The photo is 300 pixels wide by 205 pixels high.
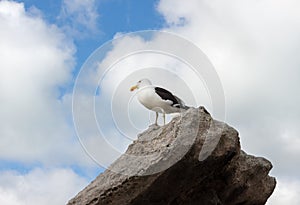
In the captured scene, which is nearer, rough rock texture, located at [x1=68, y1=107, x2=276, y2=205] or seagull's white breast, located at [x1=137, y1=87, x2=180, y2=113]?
rough rock texture, located at [x1=68, y1=107, x2=276, y2=205]

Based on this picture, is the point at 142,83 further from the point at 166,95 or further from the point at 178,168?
the point at 178,168

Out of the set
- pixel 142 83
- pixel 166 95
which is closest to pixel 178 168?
pixel 166 95

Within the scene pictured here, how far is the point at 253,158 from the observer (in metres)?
9.27

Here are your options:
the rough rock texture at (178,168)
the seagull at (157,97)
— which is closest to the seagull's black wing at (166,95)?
the seagull at (157,97)

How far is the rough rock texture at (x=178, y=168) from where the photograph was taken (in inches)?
306

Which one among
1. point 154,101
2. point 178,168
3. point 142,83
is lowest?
point 178,168

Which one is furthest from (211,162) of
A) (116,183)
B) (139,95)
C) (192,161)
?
(139,95)

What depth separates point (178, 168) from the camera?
7.79 metres

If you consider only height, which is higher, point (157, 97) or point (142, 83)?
point (142, 83)

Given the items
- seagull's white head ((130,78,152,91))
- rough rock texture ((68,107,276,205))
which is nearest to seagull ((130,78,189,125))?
seagull's white head ((130,78,152,91))

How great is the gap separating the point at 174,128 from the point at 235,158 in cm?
127

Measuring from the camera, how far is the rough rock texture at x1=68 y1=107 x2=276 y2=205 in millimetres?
7762

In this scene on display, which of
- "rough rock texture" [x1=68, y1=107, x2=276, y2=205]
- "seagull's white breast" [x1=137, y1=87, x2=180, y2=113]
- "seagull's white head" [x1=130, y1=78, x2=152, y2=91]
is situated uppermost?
"seagull's white head" [x1=130, y1=78, x2=152, y2=91]

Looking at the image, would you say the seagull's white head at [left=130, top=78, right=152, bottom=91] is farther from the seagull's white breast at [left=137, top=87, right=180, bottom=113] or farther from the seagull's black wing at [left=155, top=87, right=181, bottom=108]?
the seagull's black wing at [left=155, top=87, right=181, bottom=108]
